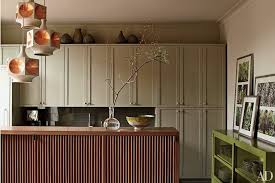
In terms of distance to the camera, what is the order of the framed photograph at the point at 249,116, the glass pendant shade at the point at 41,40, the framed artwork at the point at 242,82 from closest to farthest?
the glass pendant shade at the point at 41,40 → the framed photograph at the point at 249,116 → the framed artwork at the point at 242,82

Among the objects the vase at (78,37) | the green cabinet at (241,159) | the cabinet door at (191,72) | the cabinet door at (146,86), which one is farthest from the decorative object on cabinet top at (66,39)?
the green cabinet at (241,159)

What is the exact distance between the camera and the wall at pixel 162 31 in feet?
21.9

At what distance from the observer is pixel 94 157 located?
3662 millimetres

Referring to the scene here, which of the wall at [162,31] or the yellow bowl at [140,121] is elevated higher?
the wall at [162,31]

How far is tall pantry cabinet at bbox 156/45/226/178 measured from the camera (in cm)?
630

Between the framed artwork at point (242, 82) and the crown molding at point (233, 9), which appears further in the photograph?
the crown molding at point (233, 9)

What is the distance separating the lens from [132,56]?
636 cm

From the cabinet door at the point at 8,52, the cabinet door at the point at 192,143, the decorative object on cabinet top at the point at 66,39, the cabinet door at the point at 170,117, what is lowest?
the cabinet door at the point at 192,143

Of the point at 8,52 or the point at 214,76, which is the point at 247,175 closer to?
the point at 214,76

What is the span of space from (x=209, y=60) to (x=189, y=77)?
44 cm

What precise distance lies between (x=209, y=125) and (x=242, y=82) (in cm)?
137

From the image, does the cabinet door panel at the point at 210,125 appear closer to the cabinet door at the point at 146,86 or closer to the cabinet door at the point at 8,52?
the cabinet door at the point at 146,86

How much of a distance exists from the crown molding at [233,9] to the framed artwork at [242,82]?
72 centimetres

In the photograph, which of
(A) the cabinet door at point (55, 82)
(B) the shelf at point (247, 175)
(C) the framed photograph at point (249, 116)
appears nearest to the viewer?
(B) the shelf at point (247, 175)
